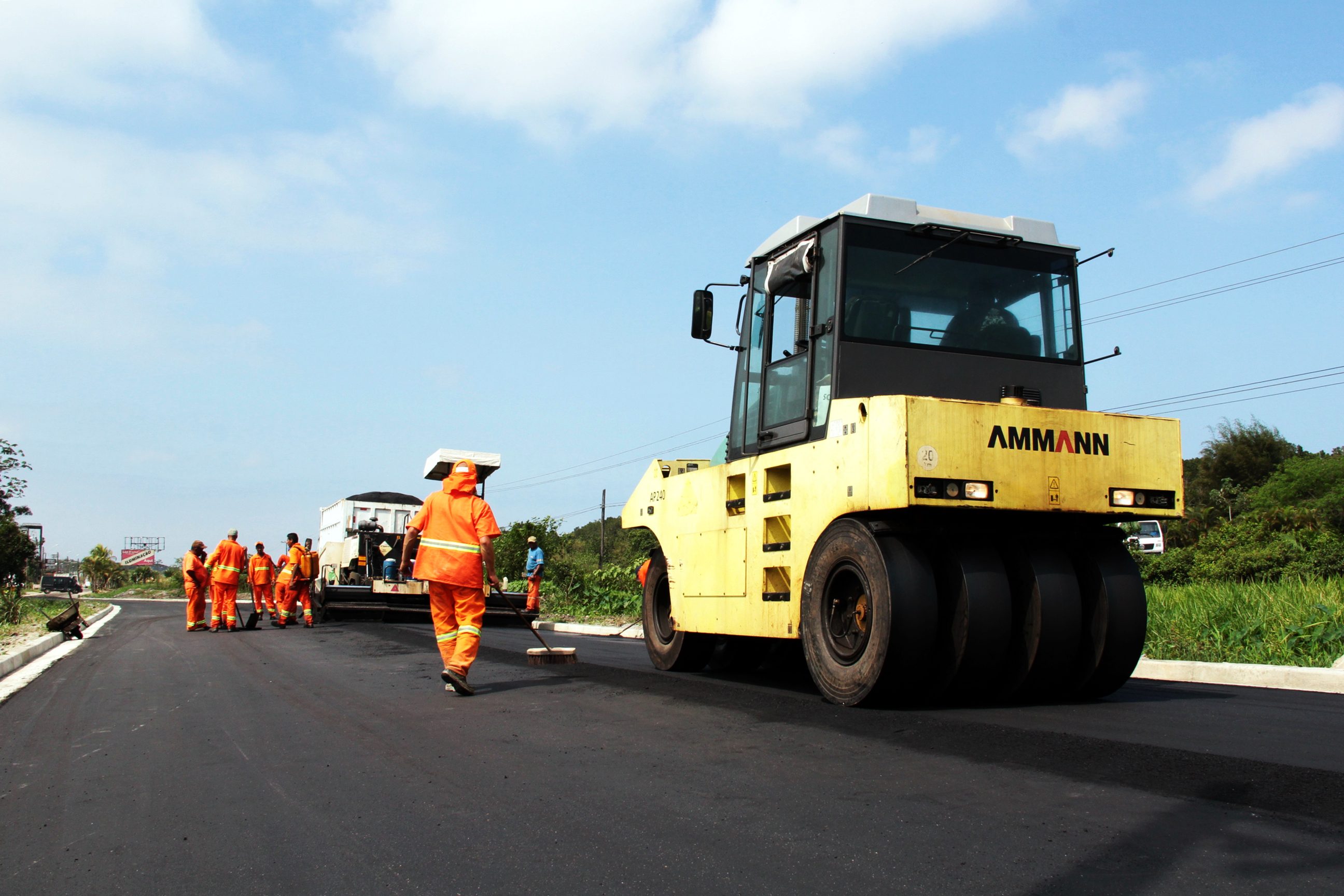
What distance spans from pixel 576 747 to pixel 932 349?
3695mm

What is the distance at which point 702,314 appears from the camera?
347 inches

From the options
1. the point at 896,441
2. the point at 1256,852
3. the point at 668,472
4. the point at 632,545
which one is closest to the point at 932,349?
the point at 896,441

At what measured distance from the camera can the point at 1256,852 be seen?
123 inches

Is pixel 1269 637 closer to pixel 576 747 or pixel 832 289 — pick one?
pixel 832 289

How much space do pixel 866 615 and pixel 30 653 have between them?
1015 cm

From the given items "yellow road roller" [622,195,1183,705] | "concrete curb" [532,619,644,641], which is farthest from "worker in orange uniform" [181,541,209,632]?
"yellow road roller" [622,195,1183,705]

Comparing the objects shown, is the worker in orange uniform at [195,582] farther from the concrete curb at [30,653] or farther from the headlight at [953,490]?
the headlight at [953,490]

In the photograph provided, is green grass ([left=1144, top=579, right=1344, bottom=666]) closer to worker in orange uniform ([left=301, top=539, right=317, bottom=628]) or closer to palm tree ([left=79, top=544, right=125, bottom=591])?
worker in orange uniform ([left=301, top=539, right=317, bottom=628])

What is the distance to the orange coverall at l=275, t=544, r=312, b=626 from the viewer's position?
67.3 ft

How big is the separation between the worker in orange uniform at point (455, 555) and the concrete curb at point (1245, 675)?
5.78 metres

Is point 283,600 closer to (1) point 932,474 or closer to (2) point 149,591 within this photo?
(1) point 932,474

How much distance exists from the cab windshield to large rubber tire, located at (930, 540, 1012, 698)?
161 cm

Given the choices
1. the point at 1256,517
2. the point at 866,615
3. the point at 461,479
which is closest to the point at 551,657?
the point at 461,479

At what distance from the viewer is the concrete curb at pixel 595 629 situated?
58.2 ft
